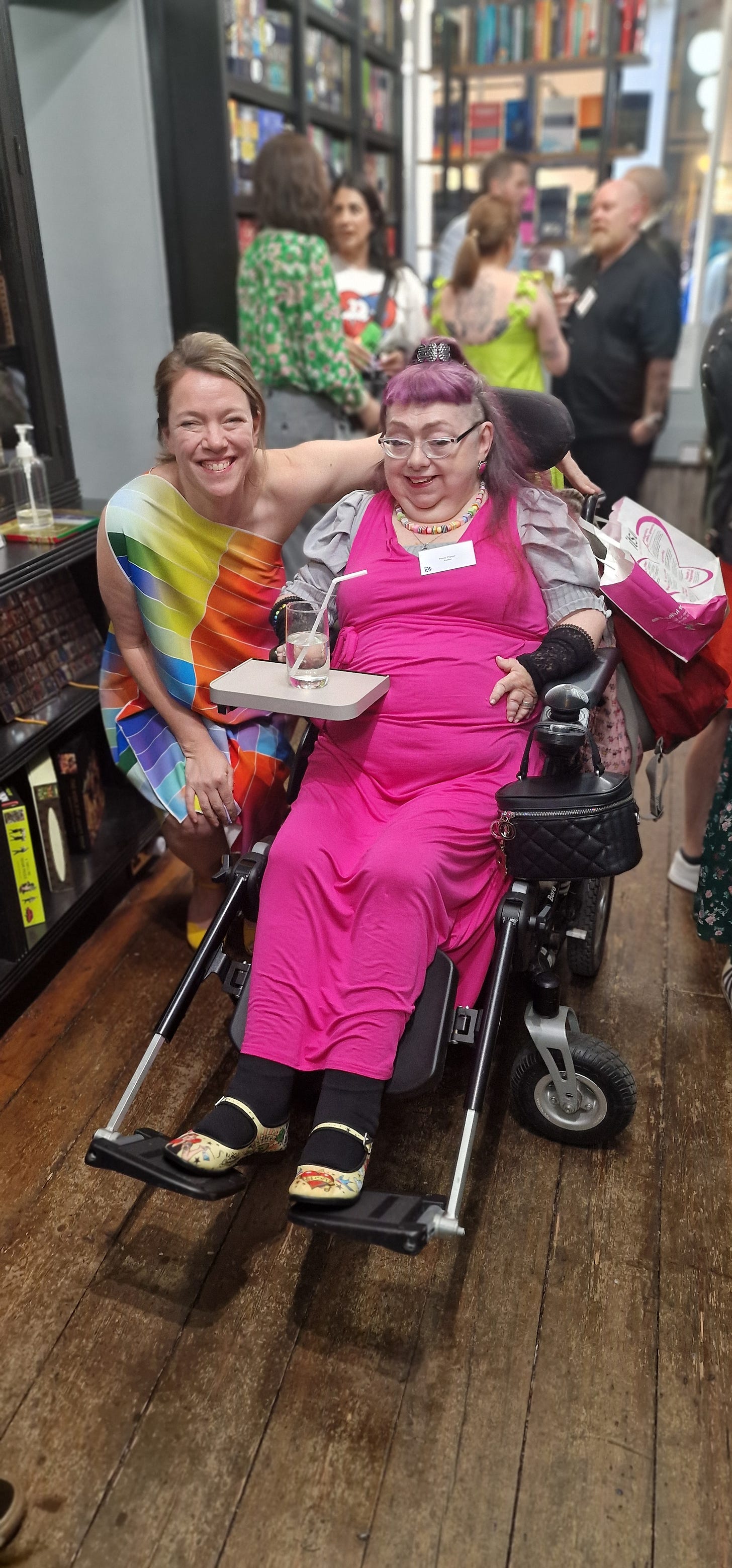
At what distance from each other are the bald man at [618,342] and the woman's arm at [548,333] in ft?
0.78

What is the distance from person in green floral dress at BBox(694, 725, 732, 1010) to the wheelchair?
13.6 inches

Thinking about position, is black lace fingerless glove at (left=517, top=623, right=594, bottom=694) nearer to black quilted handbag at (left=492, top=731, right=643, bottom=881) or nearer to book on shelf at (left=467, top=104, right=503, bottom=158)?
black quilted handbag at (left=492, top=731, right=643, bottom=881)

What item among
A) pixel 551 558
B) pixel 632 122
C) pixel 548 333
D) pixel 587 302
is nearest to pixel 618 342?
pixel 587 302

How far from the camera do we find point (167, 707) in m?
2.16

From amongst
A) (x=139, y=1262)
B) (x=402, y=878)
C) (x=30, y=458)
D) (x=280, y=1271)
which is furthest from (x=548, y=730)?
(x=30, y=458)

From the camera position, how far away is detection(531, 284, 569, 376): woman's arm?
3779mm

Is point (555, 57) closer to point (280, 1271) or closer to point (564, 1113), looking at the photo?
point (564, 1113)

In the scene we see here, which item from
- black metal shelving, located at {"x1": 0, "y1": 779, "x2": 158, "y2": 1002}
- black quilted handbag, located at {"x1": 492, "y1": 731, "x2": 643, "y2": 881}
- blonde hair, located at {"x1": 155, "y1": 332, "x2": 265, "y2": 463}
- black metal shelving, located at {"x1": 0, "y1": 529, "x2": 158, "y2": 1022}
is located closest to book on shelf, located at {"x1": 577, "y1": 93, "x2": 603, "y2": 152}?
black metal shelving, located at {"x1": 0, "y1": 529, "x2": 158, "y2": 1022}

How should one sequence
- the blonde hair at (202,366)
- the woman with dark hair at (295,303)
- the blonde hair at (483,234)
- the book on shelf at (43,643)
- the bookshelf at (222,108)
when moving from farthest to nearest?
the blonde hair at (483,234) → the bookshelf at (222,108) → the woman with dark hair at (295,303) → the book on shelf at (43,643) → the blonde hair at (202,366)

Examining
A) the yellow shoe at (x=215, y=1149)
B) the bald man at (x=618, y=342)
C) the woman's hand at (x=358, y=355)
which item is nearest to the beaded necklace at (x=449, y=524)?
the yellow shoe at (x=215, y=1149)

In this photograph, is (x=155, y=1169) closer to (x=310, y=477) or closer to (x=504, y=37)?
(x=310, y=477)

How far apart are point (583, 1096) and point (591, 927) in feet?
1.31

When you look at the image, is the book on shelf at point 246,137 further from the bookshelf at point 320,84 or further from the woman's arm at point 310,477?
the woman's arm at point 310,477

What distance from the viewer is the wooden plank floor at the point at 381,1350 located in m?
1.33
